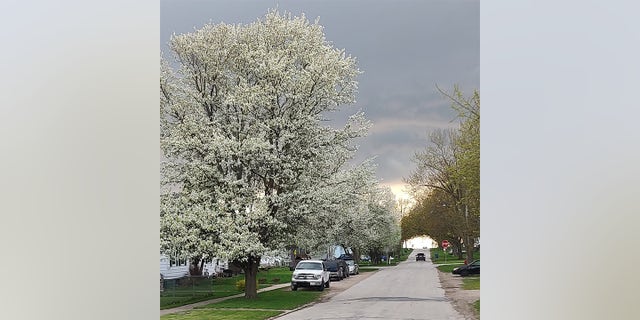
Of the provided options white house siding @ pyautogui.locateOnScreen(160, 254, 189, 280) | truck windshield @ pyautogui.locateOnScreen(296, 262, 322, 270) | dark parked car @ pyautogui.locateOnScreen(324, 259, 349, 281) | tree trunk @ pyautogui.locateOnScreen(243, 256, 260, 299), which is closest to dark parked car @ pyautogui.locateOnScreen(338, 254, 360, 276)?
dark parked car @ pyautogui.locateOnScreen(324, 259, 349, 281)

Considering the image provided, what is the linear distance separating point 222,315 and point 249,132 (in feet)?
9.94

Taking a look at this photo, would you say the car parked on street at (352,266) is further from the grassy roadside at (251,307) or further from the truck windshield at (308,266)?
the grassy roadside at (251,307)

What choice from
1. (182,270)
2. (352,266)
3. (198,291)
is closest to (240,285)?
(198,291)

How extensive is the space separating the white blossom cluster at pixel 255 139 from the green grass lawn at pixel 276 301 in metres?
1.02

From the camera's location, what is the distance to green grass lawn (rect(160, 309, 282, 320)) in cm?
1034

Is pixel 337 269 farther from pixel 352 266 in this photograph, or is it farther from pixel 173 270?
pixel 173 270

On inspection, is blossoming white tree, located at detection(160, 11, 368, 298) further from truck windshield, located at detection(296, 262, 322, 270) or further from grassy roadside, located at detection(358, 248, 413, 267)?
grassy roadside, located at detection(358, 248, 413, 267)

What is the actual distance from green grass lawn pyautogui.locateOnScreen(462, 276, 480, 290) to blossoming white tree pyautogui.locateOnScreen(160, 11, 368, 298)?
4732mm

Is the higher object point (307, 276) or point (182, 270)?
point (182, 270)

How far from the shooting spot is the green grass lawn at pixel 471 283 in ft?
49.1

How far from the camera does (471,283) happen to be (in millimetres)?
16297

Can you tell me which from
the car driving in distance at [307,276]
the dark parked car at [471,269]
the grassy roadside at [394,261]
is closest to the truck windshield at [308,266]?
the car driving in distance at [307,276]
